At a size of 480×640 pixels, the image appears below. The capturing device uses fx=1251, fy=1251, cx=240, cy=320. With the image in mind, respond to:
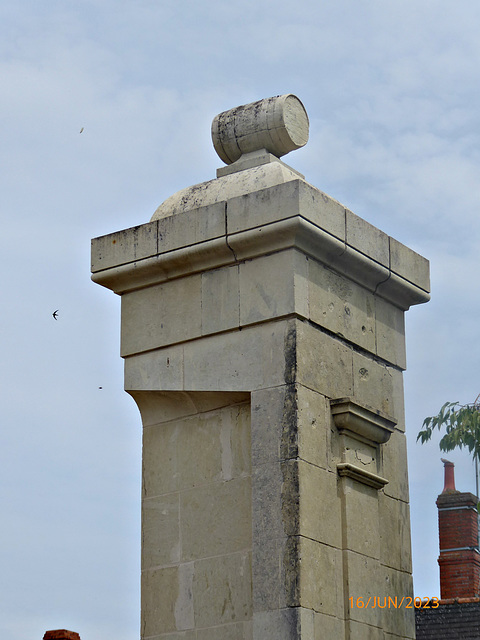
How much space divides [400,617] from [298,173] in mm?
2583

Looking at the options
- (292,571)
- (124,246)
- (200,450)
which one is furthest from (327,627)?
(124,246)

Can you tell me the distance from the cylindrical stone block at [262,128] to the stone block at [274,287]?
938mm

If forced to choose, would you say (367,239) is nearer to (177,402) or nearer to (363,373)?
(363,373)

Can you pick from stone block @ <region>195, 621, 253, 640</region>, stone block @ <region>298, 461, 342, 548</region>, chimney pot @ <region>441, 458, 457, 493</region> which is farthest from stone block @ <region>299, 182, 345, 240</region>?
chimney pot @ <region>441, 458, 457, 493</region>

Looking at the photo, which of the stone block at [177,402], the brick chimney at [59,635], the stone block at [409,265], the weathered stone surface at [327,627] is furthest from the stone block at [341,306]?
the brick chimney at [59,635]

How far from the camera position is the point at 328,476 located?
650cm

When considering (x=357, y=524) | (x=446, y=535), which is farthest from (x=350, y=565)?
(x=446, y=535)

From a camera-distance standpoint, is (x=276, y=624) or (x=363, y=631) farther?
(x=363, y=631)

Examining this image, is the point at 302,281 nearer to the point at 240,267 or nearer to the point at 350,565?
the point at 240,267

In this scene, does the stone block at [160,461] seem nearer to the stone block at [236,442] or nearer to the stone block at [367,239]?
the stone block at [236,442]

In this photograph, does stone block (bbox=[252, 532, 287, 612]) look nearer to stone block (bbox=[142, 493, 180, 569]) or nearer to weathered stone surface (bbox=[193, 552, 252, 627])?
Answer: weathered stone surface (bbox=[193, 552, 252, 627])

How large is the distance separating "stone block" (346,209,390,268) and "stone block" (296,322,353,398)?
56 cm

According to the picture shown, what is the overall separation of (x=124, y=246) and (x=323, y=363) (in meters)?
1.40

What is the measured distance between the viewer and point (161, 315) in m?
7.08
